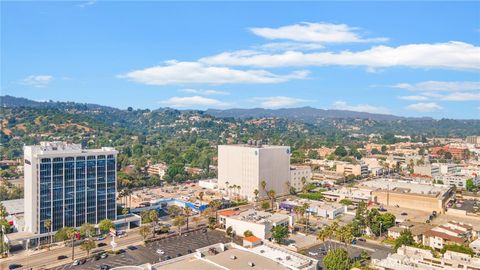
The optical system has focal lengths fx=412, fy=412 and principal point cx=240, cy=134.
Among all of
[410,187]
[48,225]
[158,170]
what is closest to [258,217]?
[48,225]

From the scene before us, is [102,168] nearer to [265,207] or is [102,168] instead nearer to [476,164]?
[265,207]

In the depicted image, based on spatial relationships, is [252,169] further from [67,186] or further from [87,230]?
[67,186]

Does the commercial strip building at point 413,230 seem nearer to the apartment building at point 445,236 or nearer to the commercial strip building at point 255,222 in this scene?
the apartment building at point 445,236

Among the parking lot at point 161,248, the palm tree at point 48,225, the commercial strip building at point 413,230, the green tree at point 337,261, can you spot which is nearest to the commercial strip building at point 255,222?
the parking lot at point 161,248

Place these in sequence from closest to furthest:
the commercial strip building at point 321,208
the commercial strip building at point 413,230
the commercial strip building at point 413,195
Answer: the commercial strip building at point 413,230
the commercial strip building at point 321,208
the commercial strip building at point 413,195

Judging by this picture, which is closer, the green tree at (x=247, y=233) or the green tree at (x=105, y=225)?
the green tree at (x=247, y=233)

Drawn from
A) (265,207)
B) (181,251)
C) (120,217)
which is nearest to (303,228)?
(265,207)
